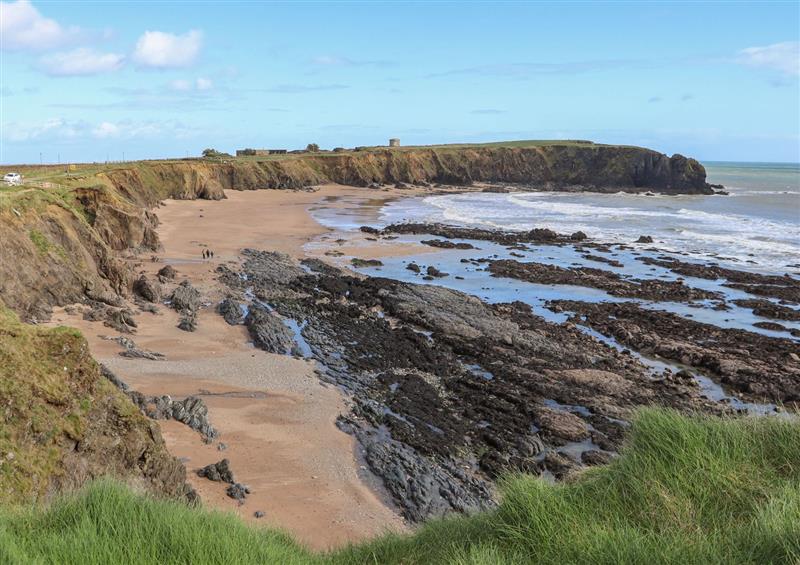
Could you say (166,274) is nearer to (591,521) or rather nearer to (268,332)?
A: (268,332)

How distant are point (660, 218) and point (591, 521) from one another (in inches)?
2401

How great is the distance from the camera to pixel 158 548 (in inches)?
182

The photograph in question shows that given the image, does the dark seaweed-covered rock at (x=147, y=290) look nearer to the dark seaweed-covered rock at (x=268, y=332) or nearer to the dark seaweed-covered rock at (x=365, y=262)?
the dark seaweed-covered rock at (x=268, y=332)

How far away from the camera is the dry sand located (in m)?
11.3

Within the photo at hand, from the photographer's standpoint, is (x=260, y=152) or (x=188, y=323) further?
(x=260, y=152)

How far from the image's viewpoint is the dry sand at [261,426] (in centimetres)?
1131

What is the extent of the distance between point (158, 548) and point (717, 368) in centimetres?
1967

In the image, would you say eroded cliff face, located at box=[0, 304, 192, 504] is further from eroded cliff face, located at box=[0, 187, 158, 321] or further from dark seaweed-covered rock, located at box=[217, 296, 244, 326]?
dark seaweed-covered rock, located at box=[217, 296, 244, 326]

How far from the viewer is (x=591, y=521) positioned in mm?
5336

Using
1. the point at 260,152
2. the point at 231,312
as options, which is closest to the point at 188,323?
the point at 231,312

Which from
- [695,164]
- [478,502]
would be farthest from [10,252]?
[695,164]

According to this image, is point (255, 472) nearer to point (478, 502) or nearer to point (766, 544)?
point (478, 502)

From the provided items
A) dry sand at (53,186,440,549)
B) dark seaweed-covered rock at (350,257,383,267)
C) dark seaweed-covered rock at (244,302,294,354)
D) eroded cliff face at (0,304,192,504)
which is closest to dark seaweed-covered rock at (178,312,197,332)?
dry sand at (53,186,440,549)

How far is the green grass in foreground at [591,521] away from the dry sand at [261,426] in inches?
86.1
